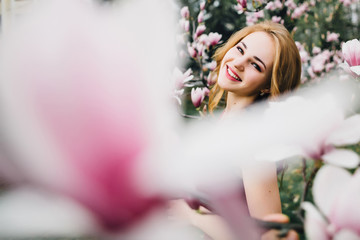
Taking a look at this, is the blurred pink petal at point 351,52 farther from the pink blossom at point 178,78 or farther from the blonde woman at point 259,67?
the pink blossom at point 178,78

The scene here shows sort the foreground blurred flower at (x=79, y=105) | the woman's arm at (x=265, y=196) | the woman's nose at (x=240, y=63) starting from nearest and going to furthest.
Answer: the foreground blurred flower at (x=79, y=105) < the woman's arm at (x=265, y=196) < the woman's nose at (x=240, y=63)

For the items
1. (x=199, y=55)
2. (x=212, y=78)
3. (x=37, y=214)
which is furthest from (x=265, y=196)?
(x=199, y=55)

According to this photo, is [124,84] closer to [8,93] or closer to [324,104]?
[8,93]

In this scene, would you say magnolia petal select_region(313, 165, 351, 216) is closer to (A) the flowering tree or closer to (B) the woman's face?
(A) the flowering tree

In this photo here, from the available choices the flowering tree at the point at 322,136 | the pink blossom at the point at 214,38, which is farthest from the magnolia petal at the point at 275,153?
the pink blossom at the point at 214,38

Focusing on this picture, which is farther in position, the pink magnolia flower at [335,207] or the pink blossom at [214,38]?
the pink blossom at [214,38]

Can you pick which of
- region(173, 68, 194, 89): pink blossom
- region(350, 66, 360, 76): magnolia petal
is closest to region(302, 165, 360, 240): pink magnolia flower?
region(173, 68, 194, 89): pink blossom

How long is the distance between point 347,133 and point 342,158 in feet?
0.06

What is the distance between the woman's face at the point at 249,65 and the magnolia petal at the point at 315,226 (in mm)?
327

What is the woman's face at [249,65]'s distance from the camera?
490 millimetres

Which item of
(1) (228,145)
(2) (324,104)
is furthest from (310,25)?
(1) (228,145)

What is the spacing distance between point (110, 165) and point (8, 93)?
1.6 inches

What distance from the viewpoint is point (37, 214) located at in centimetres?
13

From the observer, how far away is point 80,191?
4.7 inches
